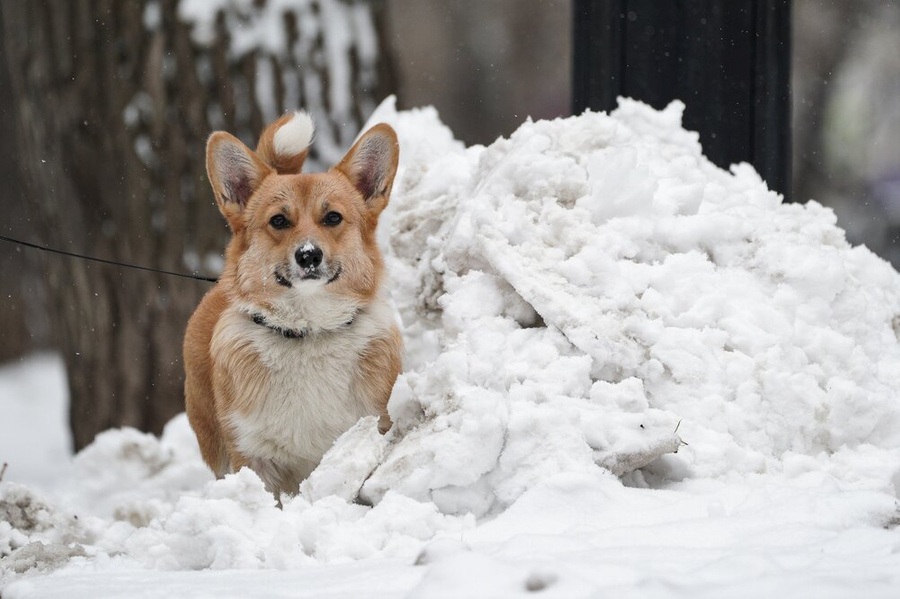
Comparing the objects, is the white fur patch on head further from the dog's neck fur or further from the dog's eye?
the dog's neck fur

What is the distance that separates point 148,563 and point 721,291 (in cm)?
201

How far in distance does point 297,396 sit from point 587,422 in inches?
44.4

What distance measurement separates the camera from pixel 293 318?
3.69m

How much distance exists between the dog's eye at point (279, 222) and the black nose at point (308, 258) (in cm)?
17

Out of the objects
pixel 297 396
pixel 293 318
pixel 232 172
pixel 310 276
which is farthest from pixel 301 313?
pixel 232 172

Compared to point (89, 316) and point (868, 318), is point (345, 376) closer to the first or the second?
point (868, 318)

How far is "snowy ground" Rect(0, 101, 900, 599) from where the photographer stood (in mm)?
2336

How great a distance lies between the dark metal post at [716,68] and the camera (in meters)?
5.22

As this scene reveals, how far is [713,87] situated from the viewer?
208 inches

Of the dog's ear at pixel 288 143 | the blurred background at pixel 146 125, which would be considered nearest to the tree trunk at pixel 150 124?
the blurred background at pixel 146 125

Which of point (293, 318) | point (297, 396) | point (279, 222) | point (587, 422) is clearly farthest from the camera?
point (279, 222)

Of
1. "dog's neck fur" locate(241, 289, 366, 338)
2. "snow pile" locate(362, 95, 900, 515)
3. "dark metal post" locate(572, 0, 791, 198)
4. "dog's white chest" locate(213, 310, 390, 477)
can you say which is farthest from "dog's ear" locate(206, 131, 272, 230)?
"dark metal post" locate(572, 0, 791, 198)

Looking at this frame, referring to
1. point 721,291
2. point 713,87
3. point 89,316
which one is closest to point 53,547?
point 721,291

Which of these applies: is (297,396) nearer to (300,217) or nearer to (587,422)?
(300,217)
